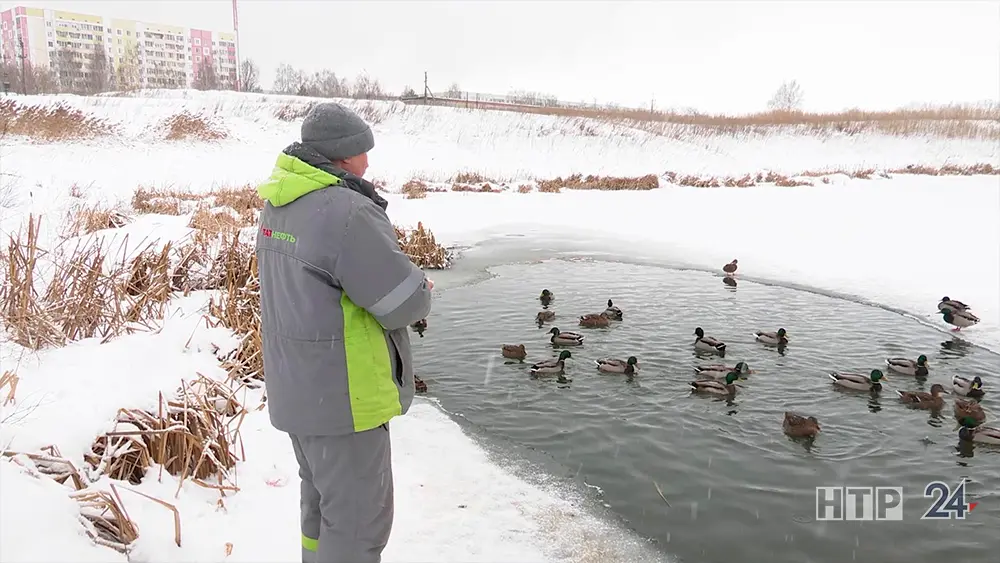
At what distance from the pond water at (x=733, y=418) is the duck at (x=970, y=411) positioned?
0.32 feet

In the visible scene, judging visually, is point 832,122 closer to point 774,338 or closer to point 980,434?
point 774,338

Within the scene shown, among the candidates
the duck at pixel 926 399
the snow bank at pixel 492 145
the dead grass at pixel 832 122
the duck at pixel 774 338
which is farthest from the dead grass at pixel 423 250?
the dead grass at pixel 832 122

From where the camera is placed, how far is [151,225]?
786cm

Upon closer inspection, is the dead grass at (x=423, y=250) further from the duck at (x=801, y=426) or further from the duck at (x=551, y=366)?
the duck at (x=801, y=426)

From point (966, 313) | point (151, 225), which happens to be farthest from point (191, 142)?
point (966, 313)

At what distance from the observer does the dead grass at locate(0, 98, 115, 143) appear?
1928 centimetres

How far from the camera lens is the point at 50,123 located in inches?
808

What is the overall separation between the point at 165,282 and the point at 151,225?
2.55 m

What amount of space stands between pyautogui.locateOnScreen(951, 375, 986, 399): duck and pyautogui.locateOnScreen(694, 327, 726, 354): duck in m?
2.25

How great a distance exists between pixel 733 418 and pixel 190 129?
26.4 metres

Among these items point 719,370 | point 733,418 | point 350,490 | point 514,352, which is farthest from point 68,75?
point 350,490

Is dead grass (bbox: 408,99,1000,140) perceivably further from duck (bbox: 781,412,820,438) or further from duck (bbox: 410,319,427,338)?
duck (bbox: 781,412,820,438)

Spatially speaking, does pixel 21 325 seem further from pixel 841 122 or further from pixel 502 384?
pixel 841 122

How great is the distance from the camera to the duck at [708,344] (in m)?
7.17
